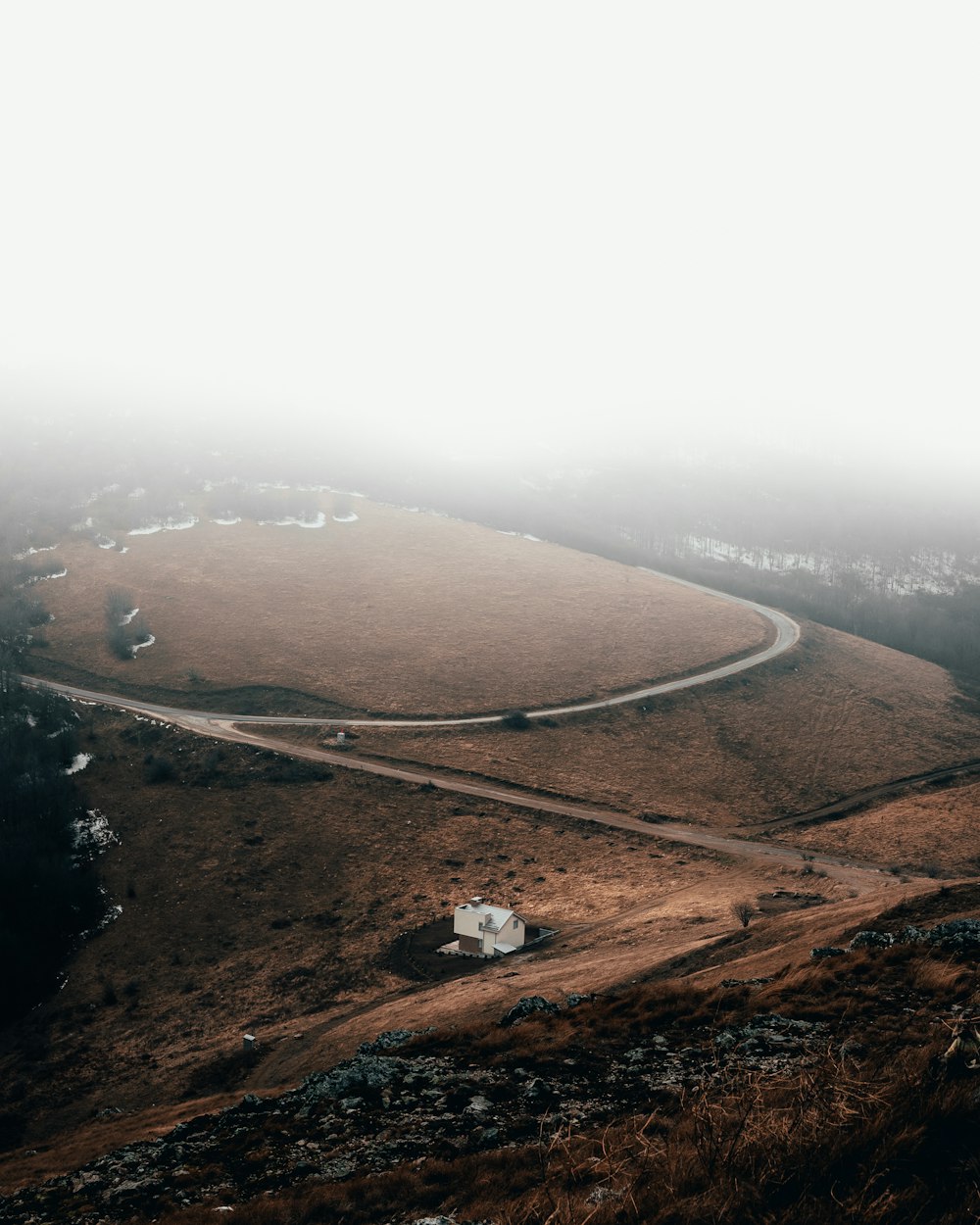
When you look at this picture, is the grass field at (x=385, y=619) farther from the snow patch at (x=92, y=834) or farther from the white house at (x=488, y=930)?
the white house at (x=488, y=930)

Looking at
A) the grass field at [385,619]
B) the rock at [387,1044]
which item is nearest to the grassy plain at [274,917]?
the rock at [387,1044]

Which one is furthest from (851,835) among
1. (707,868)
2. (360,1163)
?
(360,1163)

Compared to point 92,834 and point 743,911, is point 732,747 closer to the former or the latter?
point 743,911

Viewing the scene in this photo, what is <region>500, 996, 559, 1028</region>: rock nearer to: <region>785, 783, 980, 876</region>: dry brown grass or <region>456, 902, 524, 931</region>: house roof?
<region>456, 902, 524, 931</region>: house roof

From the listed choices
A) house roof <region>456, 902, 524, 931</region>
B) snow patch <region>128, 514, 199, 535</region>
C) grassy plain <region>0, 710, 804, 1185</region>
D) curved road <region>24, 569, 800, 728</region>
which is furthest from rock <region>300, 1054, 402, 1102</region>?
snow patch <region>128, 514, 199, 535</region>

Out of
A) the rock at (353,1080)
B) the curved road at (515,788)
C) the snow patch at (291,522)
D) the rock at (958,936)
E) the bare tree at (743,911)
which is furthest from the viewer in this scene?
the snow patch at (291,522)

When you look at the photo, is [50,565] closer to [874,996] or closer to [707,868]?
[707,868]
